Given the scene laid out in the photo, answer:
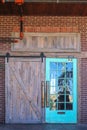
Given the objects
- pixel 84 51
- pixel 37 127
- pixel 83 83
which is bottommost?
pixel 37 127

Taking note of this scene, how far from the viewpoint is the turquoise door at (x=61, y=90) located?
11.5 metres

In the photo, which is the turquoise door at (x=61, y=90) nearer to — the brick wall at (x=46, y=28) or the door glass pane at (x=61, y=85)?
the door glass pane at (x=61, y=85)

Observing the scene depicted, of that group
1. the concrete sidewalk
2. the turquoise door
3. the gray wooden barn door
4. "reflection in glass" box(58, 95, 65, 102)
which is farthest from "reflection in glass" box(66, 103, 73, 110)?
the gray wooden barn door

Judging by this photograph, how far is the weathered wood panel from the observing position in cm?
1145

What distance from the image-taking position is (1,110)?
37.6 feet

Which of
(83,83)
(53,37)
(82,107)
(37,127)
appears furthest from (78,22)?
(37,127)

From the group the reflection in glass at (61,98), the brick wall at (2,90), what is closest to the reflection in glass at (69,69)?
the reflection in glass at (61,98)

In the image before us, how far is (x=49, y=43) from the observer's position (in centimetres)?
1148

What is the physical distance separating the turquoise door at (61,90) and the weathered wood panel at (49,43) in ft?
1.20

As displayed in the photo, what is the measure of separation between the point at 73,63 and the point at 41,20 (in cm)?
174

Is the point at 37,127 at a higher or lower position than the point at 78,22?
lower

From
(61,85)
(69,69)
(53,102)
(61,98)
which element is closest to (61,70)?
(69,69)

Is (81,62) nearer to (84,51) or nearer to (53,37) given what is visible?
(84,51)

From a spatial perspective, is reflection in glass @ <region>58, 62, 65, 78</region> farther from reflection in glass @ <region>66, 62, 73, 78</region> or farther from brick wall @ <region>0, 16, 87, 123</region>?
brick wall @ <region>0, 16, 87, 123</region>
